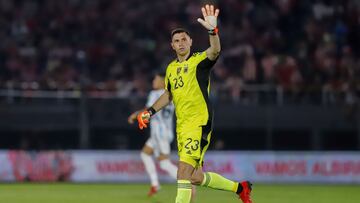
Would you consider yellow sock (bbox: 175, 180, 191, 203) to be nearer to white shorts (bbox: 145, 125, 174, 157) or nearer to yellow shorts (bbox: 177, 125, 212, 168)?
yellow shorts (bbox: 177, 125, 212, 168)

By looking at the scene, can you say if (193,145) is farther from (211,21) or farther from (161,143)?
(161,143)

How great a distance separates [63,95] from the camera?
20812mm

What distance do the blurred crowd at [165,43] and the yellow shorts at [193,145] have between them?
10507 millimetres

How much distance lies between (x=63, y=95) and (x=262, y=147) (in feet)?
15.8

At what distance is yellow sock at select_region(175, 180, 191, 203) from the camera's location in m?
10.5

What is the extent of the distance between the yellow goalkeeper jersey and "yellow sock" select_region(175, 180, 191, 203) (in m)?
0.63

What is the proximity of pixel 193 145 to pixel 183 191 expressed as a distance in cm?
55

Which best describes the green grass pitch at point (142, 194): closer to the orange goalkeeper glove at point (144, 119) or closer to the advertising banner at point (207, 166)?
the advertising banner at point (207, 166)

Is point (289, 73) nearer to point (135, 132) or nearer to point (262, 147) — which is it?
point (262, 147)

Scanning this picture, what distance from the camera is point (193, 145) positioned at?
421 inches

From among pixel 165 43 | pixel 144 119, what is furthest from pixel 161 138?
pixel 165 43

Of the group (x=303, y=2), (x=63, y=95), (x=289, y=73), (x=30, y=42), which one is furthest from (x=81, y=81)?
(x=303, y=2)

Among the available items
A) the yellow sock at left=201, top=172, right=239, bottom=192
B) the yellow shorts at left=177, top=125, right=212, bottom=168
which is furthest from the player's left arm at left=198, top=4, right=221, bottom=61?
the yellow sock at left=201, top=172, right=239, bottom=192

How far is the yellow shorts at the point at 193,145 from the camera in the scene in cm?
1066
